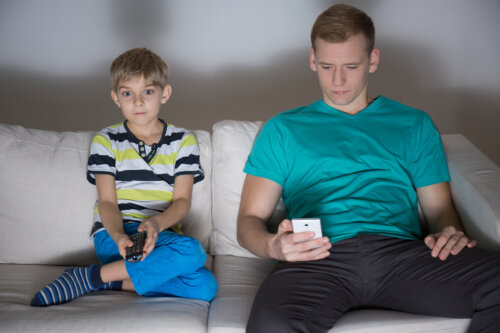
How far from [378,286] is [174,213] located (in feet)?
2.39

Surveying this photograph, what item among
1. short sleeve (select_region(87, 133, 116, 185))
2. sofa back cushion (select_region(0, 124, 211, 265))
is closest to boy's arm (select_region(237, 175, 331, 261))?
short sleeve (select_region(87, 133, 116, 185))

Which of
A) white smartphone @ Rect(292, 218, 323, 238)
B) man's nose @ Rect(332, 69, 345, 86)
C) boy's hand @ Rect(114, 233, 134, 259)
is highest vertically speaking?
man's nose @ Rect(332, 69, 345, 86)

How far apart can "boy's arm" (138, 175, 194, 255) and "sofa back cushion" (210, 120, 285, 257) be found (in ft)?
0.57

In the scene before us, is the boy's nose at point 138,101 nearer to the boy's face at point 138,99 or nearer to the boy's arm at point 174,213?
the boy's face at point 138,99

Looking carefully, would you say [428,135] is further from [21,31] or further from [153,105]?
[21,31]

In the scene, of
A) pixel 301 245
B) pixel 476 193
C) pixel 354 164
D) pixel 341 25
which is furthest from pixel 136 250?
pixel 476 193

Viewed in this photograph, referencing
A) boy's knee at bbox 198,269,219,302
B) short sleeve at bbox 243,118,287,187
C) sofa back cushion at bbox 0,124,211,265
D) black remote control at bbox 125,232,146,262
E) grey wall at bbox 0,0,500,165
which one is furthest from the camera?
grey wall at bbox 0,0,500,165

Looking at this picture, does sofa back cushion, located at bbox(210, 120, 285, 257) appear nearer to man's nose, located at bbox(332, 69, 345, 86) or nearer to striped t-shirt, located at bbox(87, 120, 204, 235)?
striped t-shirt, located at bbox(87, 120, 204, 235)

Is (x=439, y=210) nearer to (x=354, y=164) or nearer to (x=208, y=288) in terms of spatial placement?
(x=354, y=164)

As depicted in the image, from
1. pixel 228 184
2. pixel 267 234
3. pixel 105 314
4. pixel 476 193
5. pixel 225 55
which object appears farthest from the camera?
pixel 225 55

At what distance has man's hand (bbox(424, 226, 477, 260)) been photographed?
1537 mm

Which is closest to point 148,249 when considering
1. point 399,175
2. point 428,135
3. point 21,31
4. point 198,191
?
point 198,191

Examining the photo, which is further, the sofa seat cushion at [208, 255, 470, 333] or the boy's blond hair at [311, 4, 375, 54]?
the boy's blond hair at [311, 4, 375, 54]

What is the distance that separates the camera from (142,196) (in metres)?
1.83
